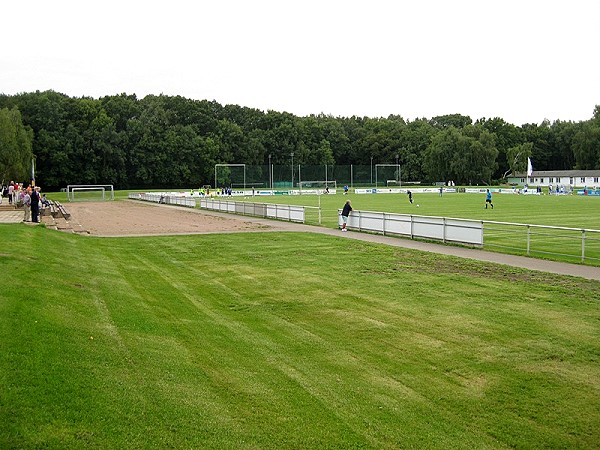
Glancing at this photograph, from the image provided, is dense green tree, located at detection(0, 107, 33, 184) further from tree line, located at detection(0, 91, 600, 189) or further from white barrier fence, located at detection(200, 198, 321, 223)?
white barrier fence, located at detection(200, 198, 321, 223)

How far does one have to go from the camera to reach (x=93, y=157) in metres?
110

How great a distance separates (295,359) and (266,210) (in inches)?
1259

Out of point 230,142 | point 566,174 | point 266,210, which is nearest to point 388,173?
point 230,142

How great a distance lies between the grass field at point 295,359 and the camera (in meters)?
6.25

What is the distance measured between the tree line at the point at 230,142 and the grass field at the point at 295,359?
8103 centimetres

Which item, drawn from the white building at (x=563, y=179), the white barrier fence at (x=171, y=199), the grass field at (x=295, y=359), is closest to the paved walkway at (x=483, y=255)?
the grass field at (x=295, y=359)

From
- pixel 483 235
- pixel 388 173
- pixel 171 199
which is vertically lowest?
pixel 483 235

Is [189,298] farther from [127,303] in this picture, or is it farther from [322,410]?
[322,410]

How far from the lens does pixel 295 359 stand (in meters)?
9.02

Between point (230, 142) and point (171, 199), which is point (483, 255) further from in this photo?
point (230, 142)

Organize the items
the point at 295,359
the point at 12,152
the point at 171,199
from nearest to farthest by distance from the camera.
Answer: the point at 295,359 < the point at 171,199 < the point at 12,152

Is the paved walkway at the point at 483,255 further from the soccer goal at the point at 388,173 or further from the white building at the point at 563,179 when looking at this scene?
the soccer goal at the point at 388,173

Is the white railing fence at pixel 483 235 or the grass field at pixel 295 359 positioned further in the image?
the white railing fence at pixel 483 235

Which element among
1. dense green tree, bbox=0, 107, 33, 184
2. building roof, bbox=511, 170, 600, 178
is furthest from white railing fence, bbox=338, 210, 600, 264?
building roof, bbox=511, 170, 600, 178
